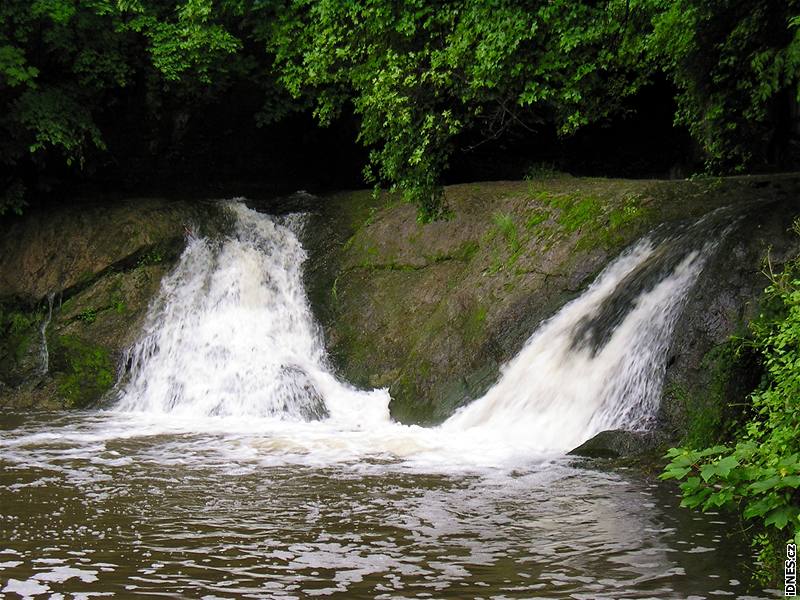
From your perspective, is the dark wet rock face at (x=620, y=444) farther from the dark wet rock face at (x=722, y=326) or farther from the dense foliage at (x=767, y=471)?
the dense foliage at (x=767, y=471)

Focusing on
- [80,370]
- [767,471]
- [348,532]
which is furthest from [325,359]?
[767,471]

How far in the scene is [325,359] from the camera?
12.4 metres

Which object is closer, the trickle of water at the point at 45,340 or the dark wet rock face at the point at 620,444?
the dark wet rock face at the point at 620,444

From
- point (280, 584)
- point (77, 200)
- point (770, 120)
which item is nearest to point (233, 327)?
point (77, 200)

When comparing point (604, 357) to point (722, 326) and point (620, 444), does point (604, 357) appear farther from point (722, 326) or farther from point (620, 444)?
point (722, 326)

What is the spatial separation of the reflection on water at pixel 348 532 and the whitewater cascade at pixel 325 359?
1051 millimetres

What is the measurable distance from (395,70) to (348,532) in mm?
A: 6120

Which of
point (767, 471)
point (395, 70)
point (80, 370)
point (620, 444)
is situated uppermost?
point (395, 70)

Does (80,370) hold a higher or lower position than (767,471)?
higher

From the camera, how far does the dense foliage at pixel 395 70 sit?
375 inches

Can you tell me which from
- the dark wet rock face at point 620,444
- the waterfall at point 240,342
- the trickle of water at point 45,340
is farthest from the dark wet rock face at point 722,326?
the trickle of water at point 45,340

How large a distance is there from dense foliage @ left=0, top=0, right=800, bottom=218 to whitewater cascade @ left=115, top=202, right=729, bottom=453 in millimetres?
1773

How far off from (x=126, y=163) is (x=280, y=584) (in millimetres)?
12247

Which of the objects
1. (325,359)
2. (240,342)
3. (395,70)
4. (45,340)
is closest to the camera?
(395,70)
